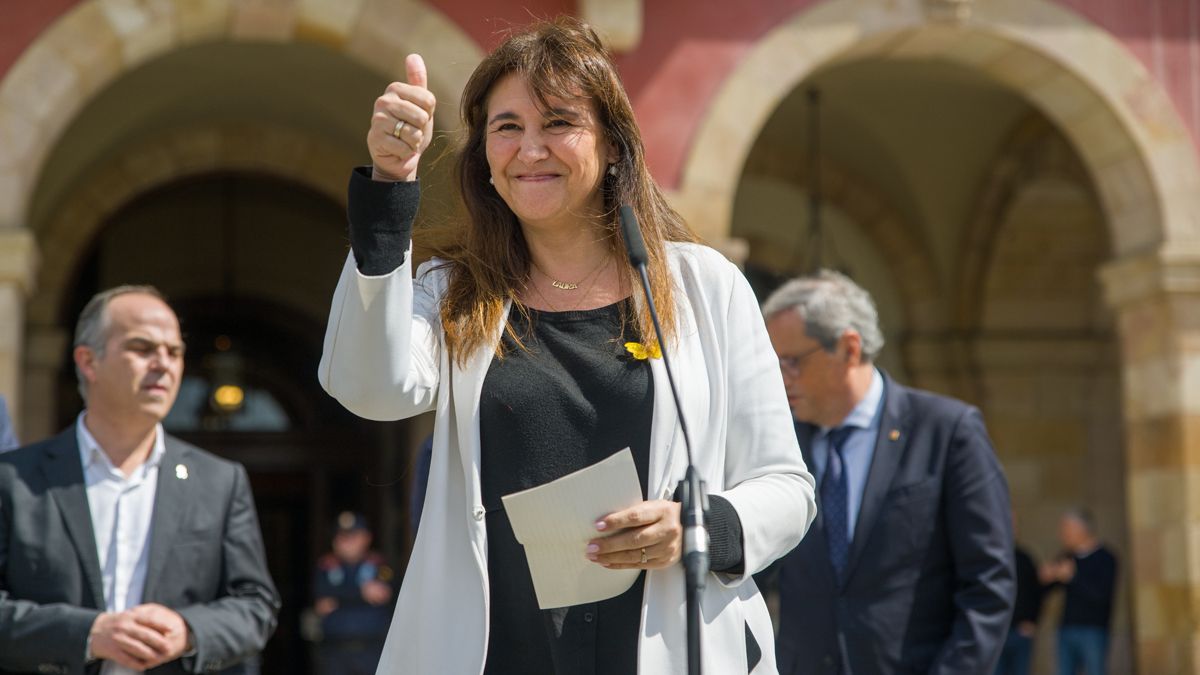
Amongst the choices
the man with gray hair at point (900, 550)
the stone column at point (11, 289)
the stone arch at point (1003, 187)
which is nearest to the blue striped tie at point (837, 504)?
the man with gray hair at point (900, 550)

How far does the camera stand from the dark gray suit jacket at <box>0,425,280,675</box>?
3.56 metres

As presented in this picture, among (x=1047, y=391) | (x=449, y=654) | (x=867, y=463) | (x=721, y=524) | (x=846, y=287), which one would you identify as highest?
(x=1047, y=391)

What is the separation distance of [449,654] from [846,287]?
7.47ft

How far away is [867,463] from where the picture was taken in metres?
3.76

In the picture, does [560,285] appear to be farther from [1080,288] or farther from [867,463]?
[1080,288]

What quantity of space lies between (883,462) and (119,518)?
1.72 meters

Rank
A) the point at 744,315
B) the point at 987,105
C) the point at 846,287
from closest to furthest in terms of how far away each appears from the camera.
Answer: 1. the point at 744,315
2. the point at 846,287
3. the point at 987,105

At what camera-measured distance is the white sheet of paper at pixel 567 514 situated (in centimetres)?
200

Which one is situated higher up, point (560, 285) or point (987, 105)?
point (987, 105)

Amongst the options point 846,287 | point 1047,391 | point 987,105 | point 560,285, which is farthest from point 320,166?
point 560,285

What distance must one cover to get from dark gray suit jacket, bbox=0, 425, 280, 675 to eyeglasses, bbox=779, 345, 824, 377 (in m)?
1.32

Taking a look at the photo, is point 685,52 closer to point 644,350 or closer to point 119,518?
point 119,518

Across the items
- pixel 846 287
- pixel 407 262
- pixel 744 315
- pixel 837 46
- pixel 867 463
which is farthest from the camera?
pixel 837 46

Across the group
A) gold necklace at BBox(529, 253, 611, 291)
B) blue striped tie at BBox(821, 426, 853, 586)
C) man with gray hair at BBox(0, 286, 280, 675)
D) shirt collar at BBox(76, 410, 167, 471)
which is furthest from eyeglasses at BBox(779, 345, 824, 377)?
gold necklace at BBox(529, 253, 611, 291)
